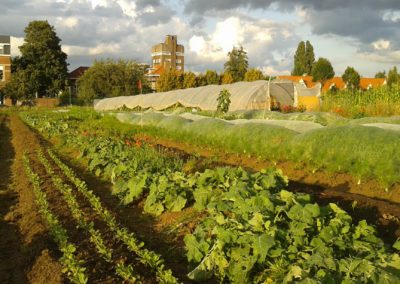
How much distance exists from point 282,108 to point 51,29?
4358 centimetres

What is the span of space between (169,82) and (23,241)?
4375cm

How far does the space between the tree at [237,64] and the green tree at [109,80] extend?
1102 cm

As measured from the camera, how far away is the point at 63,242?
4.40m

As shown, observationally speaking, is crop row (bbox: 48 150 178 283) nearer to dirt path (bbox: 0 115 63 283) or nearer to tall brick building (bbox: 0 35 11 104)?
dirt path (bbox: 0 115 63 283)

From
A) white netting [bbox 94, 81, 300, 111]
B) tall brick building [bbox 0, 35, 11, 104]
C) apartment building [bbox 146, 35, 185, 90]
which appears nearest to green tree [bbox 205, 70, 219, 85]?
white netting [bbox 94, 81, 300, 111]

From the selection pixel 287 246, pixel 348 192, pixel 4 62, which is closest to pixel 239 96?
pixel 348 192

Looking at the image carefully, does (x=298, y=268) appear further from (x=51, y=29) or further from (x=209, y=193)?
(x=51, y=29)

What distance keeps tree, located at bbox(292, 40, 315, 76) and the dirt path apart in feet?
215

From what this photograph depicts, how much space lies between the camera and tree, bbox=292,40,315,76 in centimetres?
6931

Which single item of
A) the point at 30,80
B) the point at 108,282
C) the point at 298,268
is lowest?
the point at 108,282

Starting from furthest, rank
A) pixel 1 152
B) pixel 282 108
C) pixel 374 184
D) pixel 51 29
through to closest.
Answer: pixel 51 29
pixel 282 108
pixel 1 152
pixel 374 184

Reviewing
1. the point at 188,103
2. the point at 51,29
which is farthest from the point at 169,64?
the point at 188,103

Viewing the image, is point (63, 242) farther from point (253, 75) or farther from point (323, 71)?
point (323, 71)

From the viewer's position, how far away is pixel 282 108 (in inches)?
814
